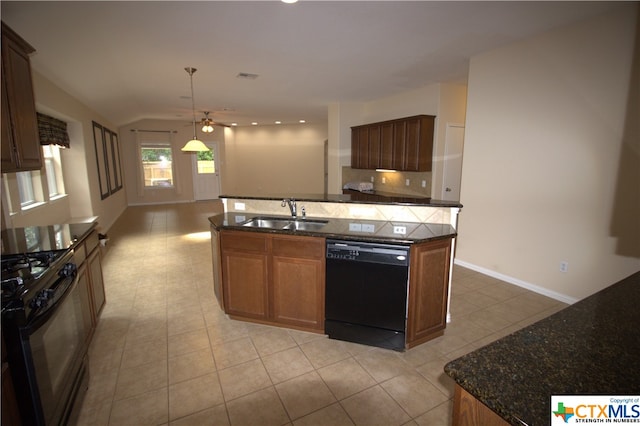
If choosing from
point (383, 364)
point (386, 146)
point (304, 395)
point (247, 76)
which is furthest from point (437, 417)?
point (386, 146)

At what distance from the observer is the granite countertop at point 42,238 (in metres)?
2.07

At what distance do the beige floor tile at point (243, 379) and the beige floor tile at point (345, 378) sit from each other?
0.40 m

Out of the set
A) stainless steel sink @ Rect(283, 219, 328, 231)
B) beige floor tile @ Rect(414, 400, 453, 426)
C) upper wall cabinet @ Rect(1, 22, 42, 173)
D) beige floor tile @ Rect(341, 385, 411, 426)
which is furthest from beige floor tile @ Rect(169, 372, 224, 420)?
upper wall cabinet @ Rect(1, 22, 42, 173)

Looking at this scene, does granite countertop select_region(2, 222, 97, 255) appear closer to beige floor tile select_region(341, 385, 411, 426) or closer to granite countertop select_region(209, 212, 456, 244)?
granite countertop select_region(209, 212, 456, 244)

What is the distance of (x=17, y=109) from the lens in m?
2.08

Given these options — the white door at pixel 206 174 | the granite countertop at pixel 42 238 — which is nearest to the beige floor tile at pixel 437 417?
the granite countertop at pixel 42 238

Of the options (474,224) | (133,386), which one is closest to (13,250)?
(133,386)

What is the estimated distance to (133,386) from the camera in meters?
2.05

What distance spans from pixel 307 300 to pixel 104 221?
5603mm

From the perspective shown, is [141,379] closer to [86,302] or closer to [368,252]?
[86,302]

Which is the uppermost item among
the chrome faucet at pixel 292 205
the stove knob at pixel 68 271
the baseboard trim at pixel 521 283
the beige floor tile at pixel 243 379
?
the chrome faucet at pixel 292 205

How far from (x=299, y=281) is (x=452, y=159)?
3.59 metres

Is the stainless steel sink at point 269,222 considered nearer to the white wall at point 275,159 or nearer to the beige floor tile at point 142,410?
the beige floor tile at point 142,410

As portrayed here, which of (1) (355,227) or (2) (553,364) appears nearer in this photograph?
(2) (553,364)
